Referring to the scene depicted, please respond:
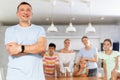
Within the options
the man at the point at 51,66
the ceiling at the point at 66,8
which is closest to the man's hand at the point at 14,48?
the man at the point at 51,66

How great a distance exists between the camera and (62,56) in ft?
14.4

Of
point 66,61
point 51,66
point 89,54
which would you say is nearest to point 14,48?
point 51,66

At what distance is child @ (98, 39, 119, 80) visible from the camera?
3502mm

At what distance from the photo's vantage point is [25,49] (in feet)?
5.52

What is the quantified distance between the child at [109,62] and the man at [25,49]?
1932 millimetres

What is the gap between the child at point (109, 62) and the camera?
138 inches

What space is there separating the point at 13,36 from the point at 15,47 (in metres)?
0.09

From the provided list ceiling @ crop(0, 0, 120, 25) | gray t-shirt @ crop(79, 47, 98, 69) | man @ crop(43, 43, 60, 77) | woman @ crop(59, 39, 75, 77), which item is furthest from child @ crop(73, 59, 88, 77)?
ceiling @ crop(0, 0, 120, 25)

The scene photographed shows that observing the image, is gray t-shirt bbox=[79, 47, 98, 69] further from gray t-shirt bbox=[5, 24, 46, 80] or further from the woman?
gray t-shirt bbox=[5, 24, 46, 80]

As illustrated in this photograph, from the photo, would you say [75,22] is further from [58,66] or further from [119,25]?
[58,66]

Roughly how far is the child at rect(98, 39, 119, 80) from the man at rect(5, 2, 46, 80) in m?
1.93

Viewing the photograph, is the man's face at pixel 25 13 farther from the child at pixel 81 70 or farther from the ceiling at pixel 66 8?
the ceiling at pixel 66 8

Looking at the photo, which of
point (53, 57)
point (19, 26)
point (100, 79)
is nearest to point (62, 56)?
point (53, 57)

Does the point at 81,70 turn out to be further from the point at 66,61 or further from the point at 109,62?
the point at 109,62
